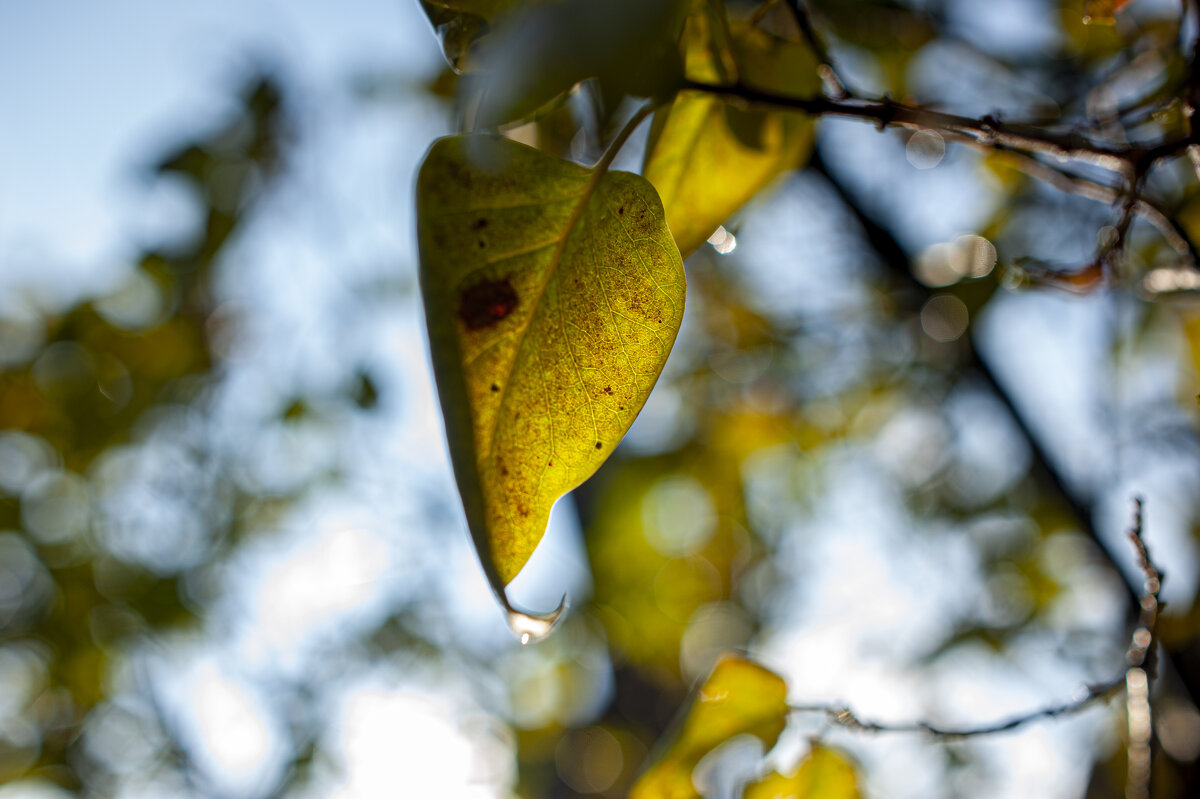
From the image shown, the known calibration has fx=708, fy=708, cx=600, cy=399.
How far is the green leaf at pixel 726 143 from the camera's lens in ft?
1.28

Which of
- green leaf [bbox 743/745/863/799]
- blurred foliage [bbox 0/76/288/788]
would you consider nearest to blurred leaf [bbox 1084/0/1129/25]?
green leaf [bbox 743/745/863/799]

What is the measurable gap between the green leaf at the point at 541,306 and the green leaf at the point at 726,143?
99 mm

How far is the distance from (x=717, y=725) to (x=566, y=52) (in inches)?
16.3

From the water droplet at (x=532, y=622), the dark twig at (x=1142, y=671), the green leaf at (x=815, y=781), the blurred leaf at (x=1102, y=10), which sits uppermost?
the blurred leaf at (x=1102, y=10)

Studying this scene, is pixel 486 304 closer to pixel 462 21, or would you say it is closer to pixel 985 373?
pixel 462 21

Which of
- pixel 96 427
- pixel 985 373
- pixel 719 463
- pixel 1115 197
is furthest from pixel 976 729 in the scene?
pixel 96 427

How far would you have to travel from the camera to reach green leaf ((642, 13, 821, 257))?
1.28ft

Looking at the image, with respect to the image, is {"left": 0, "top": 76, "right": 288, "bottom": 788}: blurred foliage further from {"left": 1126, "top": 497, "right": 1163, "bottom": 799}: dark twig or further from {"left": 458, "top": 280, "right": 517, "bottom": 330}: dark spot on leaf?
{"left": 1126, "top": 497, "right": 1163, "bottom": 799}: dark twig

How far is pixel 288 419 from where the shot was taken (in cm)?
204

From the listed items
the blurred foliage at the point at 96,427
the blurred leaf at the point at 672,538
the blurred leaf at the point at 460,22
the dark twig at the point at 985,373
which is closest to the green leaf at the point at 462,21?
the blurred leaf at the point at 460,22

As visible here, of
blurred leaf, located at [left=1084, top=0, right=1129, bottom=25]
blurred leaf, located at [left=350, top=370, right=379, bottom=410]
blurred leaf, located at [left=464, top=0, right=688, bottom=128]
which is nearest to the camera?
blurred leaf, located at [left=464, top=0, right=688, bottom=128]

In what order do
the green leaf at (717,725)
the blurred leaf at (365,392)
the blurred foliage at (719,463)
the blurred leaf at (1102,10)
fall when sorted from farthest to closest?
the blurred leaf at (365,392)
the blurred foliage at (719,463)
the green leaf at (717,725)
the blurred leaf at (1102,10)

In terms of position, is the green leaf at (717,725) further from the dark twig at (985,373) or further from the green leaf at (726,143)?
the dark twig at (985,373)

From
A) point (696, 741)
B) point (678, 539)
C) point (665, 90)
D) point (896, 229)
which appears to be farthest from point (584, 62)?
point (678, 539)
